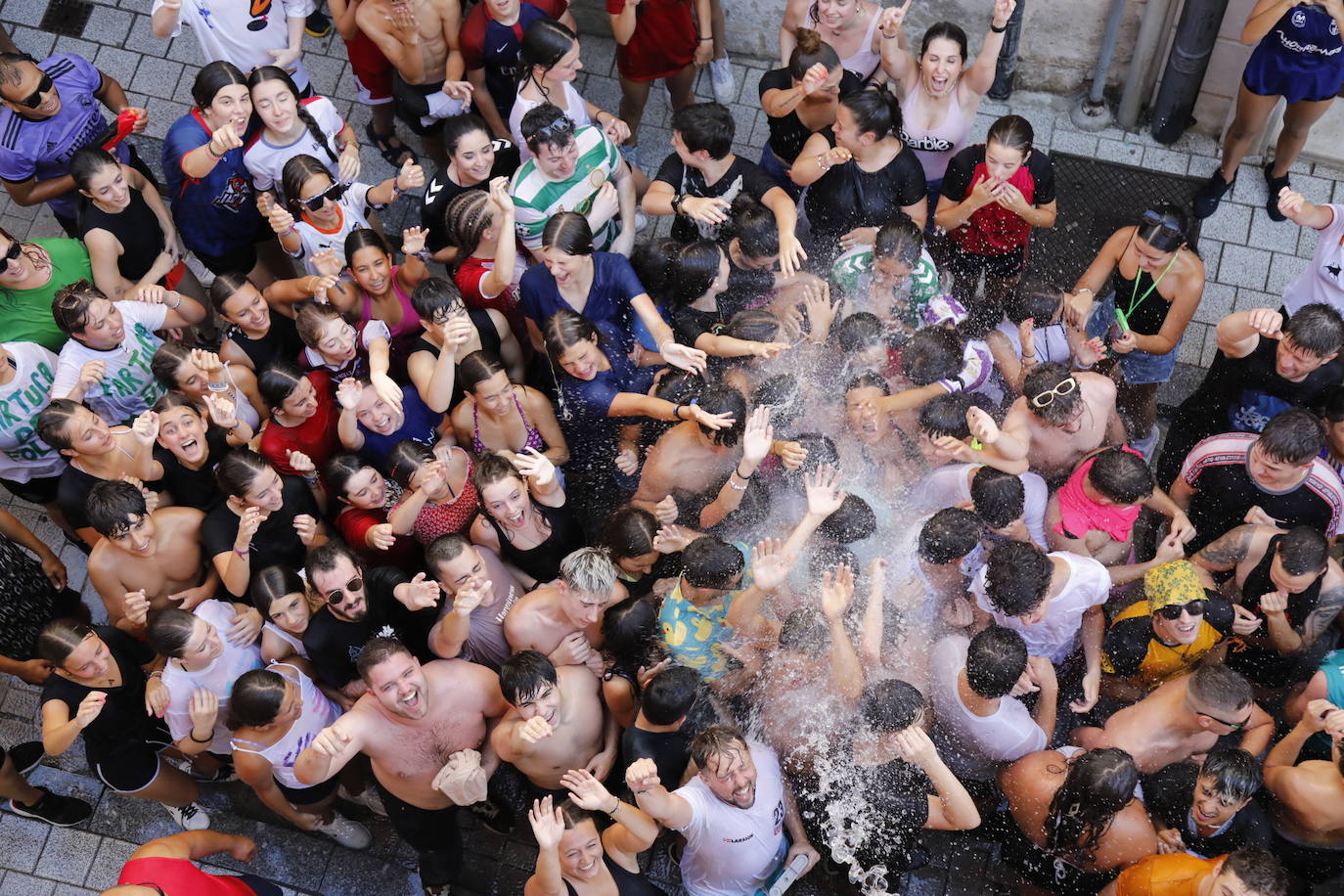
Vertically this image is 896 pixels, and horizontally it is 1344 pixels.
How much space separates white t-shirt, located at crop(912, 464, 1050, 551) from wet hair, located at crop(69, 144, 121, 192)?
4.31m

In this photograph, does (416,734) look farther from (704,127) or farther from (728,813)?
(704,127)

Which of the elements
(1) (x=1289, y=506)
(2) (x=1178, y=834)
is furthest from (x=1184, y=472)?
(2) (x=1178, y=834)

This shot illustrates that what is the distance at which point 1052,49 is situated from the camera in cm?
750

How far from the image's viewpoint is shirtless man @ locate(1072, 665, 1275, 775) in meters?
4.50

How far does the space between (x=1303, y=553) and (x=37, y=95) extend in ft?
20.7

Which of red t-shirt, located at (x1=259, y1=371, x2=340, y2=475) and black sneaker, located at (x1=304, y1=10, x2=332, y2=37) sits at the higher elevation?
black sneaker, located at (x1=304, y1=10, x2=332, y2=37)

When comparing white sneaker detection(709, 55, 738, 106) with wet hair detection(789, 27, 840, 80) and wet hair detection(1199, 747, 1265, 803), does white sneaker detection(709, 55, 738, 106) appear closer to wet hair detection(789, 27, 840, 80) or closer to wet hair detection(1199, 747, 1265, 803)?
wet hair detection(789, 27, 840, 80)

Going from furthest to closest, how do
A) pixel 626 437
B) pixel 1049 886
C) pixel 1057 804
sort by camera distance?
pixel 626 437 < pixel 1049 886 < pixel 1057 804

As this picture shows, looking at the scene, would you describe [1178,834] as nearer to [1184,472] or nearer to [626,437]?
[1184,472]

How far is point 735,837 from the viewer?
4617mm

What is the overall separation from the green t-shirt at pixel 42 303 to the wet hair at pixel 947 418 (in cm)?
423

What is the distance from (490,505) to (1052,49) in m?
4.82

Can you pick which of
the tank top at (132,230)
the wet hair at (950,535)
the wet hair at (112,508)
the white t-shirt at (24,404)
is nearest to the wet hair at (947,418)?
the wet hair at (950,535)

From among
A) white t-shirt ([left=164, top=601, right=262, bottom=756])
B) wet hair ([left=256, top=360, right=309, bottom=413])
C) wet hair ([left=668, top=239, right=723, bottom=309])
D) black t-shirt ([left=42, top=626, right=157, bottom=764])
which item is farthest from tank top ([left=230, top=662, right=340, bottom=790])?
wet hair ([left=668, top=239, right=723, bottom=309])
